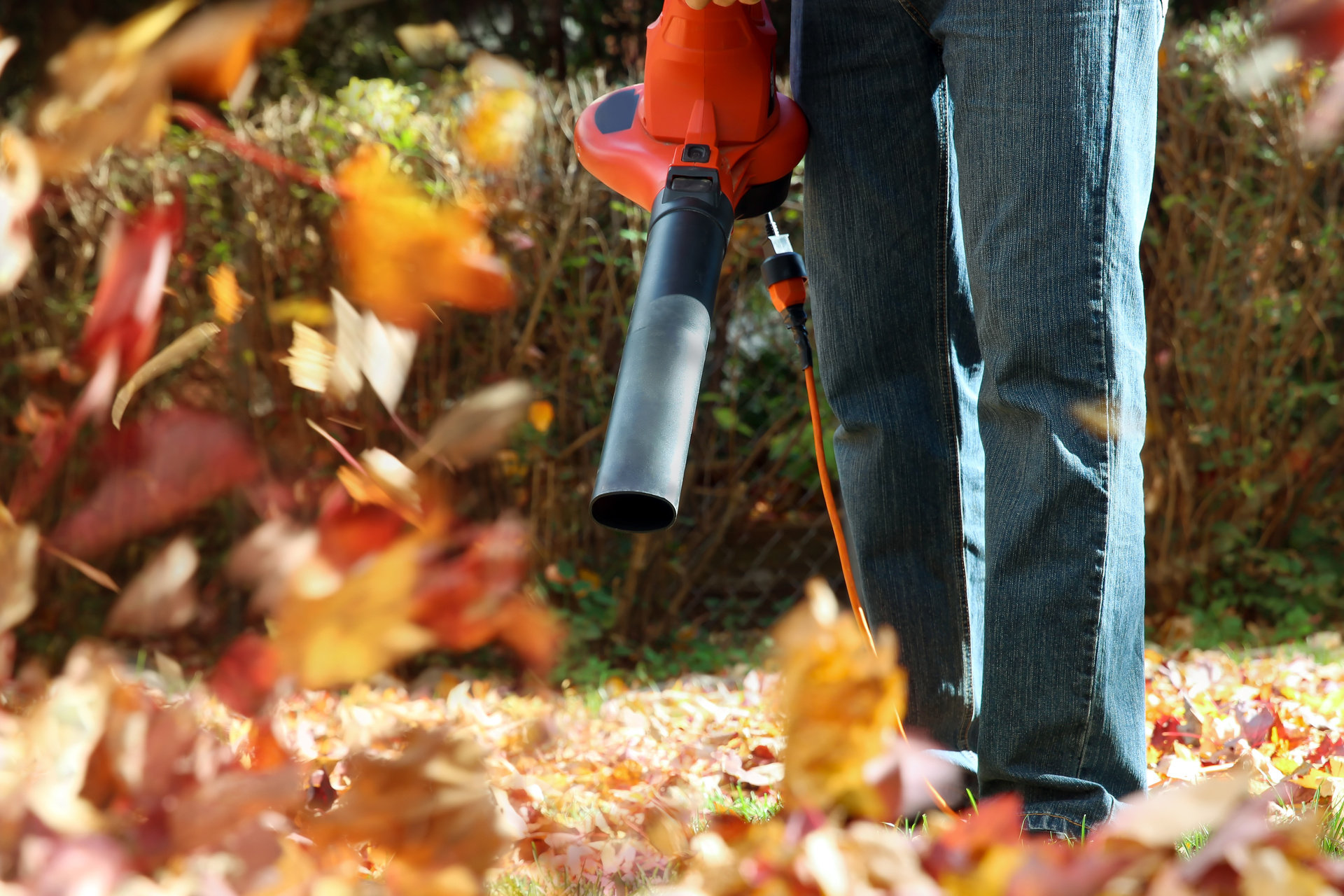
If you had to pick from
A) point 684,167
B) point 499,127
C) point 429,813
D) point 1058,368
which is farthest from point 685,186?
point 499,127

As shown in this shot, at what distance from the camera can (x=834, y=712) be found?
55cm

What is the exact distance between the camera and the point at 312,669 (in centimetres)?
59

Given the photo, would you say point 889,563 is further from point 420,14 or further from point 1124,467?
point 420,14

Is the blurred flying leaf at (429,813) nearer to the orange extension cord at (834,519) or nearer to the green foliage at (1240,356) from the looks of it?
the orange extension cord at (834,519)

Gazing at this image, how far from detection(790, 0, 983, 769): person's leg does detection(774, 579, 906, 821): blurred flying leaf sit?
3.00 ft

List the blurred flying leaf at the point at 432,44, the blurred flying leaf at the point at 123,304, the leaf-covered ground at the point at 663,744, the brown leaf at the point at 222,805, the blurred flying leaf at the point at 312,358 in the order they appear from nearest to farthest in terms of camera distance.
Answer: the brown leaf at the point at 222,805, the blurred flying leaf at the point at 123,304, the blurred flying leaf at the point at 312,358, the leaf-covered ground at the point at 663,744, the blurred flying leaf at the point at 432,44

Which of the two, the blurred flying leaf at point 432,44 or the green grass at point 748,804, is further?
the blurred flying leaf at point 432,44

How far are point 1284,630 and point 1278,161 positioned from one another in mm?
1444

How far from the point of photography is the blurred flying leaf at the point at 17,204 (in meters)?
0.56

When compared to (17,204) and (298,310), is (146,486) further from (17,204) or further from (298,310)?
(298,310)

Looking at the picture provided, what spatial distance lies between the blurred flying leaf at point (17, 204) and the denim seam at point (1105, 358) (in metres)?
0.96

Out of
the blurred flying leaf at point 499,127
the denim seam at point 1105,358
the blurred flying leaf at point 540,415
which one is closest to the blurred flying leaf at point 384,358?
the denim seam at point 1105,358

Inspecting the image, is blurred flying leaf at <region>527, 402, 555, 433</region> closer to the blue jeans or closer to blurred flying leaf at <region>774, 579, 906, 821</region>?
the blue jeans

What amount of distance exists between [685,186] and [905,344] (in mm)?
399
